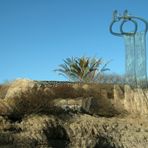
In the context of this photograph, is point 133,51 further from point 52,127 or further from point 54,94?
point 52,127

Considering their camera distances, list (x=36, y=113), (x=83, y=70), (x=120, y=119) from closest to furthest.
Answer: (x=36, y=113)
(x=120, y=119)
(x=83, y=70)

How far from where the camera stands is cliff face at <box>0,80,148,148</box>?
699 inches

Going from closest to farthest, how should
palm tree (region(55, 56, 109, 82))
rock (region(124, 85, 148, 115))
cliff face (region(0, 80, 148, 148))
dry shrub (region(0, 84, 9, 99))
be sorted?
1. cliff face (region(0, 80, 148, 148))
2. dry shrub (region(0, 84, 9, 99))
3. rock (region(124, 85, 148, 115))
4. palm tree (region(55, 56, 109, 82))

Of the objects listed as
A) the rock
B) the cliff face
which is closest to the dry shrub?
the cliff face

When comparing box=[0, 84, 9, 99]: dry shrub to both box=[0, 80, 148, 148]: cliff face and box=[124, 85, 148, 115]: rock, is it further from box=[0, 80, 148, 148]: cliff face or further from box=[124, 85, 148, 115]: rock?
box=[124, 85, 148, 115]: rock

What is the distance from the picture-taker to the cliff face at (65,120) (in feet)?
58.2

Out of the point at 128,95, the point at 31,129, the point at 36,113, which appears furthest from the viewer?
the point at 128,95

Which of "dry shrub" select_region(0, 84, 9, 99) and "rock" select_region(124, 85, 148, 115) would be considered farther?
"rock" select_region(124, 85, 148, 115)

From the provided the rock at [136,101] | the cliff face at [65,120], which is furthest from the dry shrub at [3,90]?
the rock at [136,101]

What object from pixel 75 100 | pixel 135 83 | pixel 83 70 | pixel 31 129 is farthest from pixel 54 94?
pixel 83 70

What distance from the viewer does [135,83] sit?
3186cm

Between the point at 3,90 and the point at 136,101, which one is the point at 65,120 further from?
the point at 136,101

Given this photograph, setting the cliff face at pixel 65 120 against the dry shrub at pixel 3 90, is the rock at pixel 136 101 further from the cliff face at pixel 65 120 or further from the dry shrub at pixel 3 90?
the dry shrub at pixel 3 90

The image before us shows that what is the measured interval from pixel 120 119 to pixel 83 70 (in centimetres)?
3329
